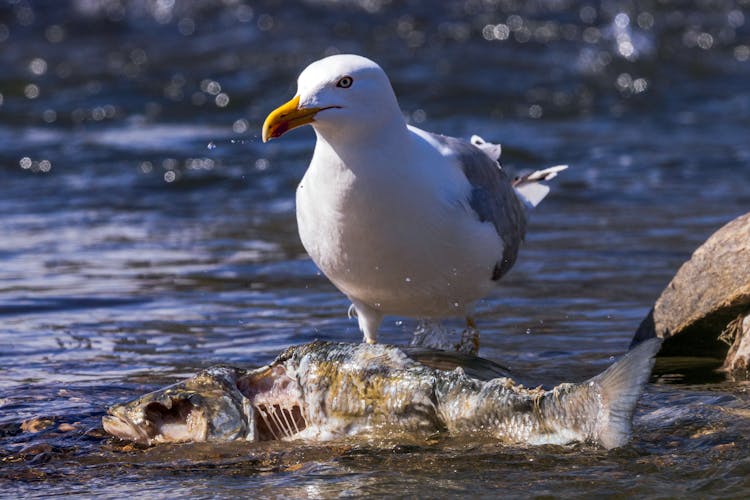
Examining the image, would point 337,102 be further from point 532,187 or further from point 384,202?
point 532,187

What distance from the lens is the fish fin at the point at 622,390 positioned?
4.03 meters

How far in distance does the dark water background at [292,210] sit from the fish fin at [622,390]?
0.43ft

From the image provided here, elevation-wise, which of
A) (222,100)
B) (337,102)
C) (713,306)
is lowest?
(713,306)

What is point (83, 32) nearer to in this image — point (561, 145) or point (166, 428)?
point (561, 145)

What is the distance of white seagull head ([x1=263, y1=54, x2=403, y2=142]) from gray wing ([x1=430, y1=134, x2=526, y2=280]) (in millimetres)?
788

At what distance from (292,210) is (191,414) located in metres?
6.36

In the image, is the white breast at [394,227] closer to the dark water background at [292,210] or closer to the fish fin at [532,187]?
the dark water background at [292,210]

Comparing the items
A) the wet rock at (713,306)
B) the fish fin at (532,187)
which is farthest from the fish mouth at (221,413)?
the fish fin at (532,187)

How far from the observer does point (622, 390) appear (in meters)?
4.08

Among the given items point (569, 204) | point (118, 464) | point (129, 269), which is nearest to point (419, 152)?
point (118, 464)

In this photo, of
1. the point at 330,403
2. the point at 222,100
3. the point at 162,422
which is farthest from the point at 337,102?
the point at 222,100

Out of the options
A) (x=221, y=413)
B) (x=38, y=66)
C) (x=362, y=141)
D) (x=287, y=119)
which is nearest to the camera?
(x=221, y=413)

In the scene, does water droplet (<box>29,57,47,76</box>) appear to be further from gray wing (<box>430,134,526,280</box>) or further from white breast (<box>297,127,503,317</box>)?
white breast (<box>297,127,503,317</box>)

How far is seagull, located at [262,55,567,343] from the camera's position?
4.95 m
